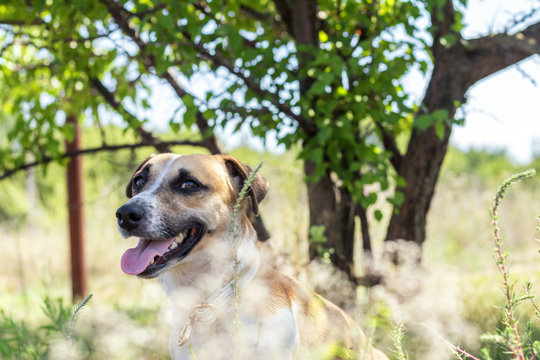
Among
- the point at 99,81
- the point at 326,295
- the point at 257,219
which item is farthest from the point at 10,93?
the point at 326,295

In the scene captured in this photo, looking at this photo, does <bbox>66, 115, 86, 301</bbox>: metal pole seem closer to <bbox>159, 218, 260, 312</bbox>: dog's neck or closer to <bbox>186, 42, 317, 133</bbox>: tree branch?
<bbox>186, 42, 317, 133</bbox>: tree branch

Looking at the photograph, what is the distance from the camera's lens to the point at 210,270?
7.93 feet

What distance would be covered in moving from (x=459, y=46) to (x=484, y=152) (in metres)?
30.9

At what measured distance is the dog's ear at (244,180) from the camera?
2609 millimetres

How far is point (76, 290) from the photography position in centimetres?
623

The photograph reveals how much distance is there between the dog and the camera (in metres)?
2.21

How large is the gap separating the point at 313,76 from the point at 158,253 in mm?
1962

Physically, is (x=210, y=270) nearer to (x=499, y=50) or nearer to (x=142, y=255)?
(x=142, y=255)

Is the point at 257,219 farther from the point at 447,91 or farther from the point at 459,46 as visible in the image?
the point at 459,46

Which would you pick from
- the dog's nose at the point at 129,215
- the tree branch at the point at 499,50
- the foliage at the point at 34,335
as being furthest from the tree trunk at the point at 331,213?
the dog's nose at the point at 129,215

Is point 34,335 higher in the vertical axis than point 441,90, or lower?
lower

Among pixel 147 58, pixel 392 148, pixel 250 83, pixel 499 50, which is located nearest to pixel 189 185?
pixel 250 83

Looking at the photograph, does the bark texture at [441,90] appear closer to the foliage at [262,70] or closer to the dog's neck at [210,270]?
the foliage at [262,70]

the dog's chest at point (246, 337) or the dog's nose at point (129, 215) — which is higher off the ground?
the dog's nose at point (129, 215)
